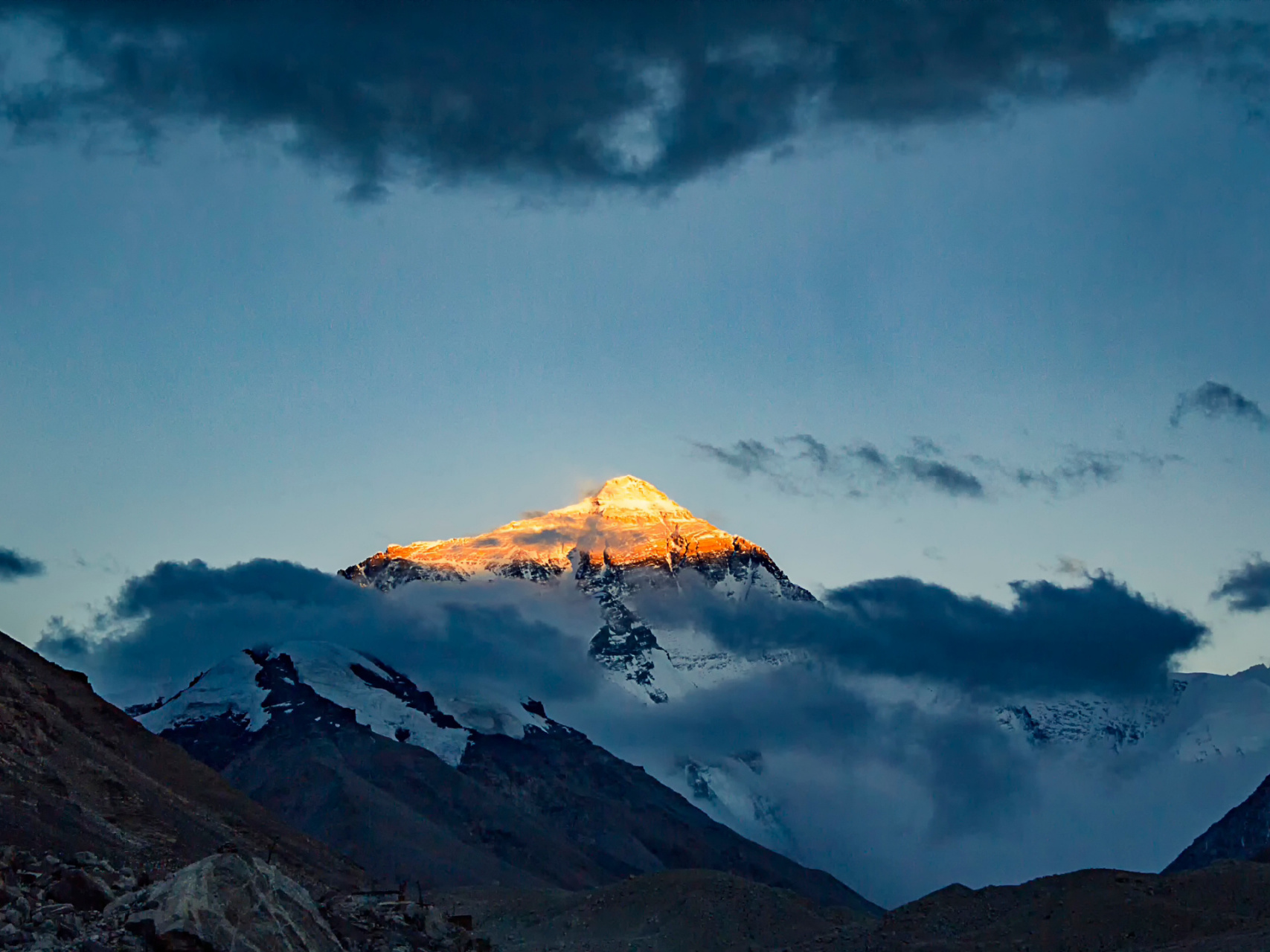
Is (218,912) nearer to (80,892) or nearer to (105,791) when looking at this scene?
(80,892)

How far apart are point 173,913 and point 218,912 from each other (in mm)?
1013

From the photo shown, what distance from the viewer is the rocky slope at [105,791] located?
5491 cm

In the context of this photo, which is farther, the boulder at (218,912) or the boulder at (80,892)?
the boulder at (80,892)

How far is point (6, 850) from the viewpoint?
42.0m

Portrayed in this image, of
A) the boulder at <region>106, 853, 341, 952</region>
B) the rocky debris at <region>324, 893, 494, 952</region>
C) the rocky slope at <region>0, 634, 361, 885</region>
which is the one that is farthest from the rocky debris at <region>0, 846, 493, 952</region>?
the rocky slope at <region>0, 634, 361, 885</region>

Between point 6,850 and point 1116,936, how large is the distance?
169ft

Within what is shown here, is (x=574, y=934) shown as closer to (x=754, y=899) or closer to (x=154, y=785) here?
(x=754, y=899)

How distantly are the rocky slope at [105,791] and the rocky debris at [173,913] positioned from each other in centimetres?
1077

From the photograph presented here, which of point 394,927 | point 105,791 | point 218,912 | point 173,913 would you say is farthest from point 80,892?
point 105,791

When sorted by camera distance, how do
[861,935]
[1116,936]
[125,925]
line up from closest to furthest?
1. [125,925]
2. [1116,936]
3. [861,935]

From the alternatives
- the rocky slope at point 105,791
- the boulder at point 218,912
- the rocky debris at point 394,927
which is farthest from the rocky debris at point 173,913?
the rocky slope at point 105,791

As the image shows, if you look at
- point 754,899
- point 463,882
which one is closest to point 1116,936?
point 754,899

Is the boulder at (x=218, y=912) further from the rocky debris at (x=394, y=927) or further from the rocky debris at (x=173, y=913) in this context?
the rocky debris at (x=394, y=927)

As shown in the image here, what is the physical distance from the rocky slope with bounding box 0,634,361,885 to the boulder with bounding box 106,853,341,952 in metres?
13.5
